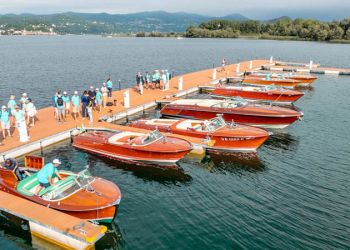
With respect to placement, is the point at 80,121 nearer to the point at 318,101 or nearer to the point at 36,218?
the point at 36,218

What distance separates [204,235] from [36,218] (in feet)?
19.8

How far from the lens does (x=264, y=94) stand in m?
31.8

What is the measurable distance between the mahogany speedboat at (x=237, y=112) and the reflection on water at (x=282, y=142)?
1083 mm

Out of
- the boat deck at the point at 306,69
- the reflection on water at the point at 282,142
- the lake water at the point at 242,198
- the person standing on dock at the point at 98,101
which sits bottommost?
the lake water at the point at 242,198

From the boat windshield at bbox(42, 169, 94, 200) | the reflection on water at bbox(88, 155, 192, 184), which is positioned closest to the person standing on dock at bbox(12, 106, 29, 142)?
the reflection on water at bbox(88, 155, 192, 184)

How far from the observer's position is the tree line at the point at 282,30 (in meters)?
123

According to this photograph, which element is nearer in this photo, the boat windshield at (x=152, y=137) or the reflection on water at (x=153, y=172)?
the reflection on water at (x=153, y=172)

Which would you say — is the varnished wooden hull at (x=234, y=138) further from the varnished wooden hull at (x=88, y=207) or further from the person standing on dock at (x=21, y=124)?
the person standing on dock at (x=21, y=124)

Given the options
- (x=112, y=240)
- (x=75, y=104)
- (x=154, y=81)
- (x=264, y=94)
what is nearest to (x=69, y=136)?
(x=75, y=104)

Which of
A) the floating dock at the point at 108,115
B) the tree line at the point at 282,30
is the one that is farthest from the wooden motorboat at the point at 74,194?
the tree line at the point at 282,30

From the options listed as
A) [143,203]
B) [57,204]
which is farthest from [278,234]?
[57,204]

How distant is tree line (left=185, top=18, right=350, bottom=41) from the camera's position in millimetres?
123250

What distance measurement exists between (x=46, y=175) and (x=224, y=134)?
1083 centimetres

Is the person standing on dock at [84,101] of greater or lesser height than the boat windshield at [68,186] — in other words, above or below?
above
